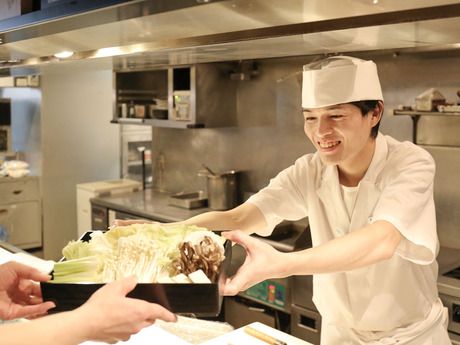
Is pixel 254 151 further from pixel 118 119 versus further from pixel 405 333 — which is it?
pixel 405 333

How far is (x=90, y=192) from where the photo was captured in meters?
5.23

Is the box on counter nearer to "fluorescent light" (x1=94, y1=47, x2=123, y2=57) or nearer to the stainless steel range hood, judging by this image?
the stainless steel range hood

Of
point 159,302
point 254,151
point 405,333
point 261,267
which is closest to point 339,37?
point 261,267

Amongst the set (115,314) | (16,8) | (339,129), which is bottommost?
(115,314)

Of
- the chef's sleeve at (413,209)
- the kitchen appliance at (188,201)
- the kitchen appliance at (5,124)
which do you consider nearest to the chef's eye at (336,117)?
the chef's sleeve at (413,209)

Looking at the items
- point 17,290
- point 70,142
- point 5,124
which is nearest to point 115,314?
point 17,290

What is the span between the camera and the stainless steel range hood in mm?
935

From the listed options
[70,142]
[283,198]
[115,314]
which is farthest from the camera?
[70,142]

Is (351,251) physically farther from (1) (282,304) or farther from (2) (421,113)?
(1) (282,304)

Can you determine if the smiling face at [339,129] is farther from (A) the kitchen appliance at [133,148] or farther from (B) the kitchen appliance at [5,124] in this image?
(B) the kitchen appliance at [5,124]

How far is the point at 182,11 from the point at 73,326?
63 cm

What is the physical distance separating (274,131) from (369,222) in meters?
2.60

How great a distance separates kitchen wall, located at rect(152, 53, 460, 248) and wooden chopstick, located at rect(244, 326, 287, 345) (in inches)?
71.1

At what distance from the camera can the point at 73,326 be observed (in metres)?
0.98
